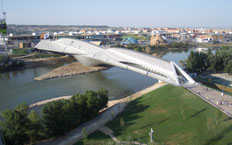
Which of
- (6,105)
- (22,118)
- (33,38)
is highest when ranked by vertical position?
(33,38)

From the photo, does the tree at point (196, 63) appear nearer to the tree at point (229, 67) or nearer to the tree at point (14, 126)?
the tree at point (229, 67)

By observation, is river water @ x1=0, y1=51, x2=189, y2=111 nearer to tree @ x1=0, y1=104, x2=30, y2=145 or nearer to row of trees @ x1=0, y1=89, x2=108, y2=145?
row of trees @ x1=0, y1=89, x2=108, y2=145

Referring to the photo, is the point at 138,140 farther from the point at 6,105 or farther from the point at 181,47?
the point at 181,47

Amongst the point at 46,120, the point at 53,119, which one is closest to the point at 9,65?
the point at 46,120

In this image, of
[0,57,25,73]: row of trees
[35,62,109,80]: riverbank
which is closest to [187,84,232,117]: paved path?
[35,62,109,80]: riverbank

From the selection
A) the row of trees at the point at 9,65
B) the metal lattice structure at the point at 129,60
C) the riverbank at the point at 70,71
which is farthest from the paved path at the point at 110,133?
the row of trees at the point at 9,65

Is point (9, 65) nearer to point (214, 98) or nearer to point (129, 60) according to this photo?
point (129, 60)

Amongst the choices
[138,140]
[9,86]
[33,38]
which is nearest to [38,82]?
[9,86]
